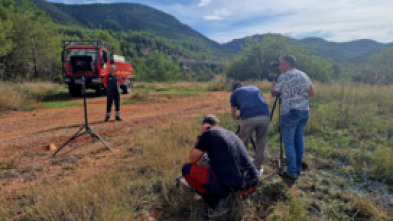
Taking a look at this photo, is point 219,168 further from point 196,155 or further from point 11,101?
point 11,101

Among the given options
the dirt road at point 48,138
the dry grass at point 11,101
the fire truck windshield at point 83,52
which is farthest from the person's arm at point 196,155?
the fire truck windshield at point 83,52

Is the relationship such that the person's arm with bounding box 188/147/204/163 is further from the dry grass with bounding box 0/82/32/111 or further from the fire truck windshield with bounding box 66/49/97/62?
the fire truck windshield with bounding box 66/49/97/62

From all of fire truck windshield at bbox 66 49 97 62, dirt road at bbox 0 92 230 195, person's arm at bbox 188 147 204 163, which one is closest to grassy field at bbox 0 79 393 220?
dirt road at bbox 0 92 230 195

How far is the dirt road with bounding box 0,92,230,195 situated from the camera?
4.19 meters

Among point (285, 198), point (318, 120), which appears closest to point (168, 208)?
point (285, 198)

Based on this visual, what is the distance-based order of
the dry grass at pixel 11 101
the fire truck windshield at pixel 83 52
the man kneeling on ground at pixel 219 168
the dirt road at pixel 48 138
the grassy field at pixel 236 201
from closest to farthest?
the man kneeling on ground at pixel 219 168
the grassy field at pixel 236 201
the dirt road at pixel 48 138
the dry grass at pixel 11 101
the fire truck windshield at pixel 83 52

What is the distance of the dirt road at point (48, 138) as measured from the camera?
419 cm

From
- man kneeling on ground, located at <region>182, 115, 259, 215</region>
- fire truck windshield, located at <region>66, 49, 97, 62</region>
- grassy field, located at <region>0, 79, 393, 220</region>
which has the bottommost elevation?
grassy field, located at <region>0, 79, 393, 220</region>

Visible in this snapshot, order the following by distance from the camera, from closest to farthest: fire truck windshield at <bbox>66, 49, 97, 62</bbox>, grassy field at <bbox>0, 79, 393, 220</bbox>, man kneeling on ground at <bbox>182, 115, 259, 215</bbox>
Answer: man kneeling on ground at <bbox>182, 115, 259, 215</bbox> → grassy field at <bbox>0, 79, 393, 220</bbox> → fire truck windshield at <bbox>66, 49, 97, 62</bbox>

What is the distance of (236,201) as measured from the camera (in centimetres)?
290

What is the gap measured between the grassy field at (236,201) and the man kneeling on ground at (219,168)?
0.26 m

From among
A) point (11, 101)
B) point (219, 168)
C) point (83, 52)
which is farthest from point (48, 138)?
point (83, 52)

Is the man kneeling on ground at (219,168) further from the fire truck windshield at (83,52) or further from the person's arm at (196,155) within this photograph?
the fire truck windshield at (83,52)

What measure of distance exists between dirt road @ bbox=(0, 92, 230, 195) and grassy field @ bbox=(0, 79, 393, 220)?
1.35ft
